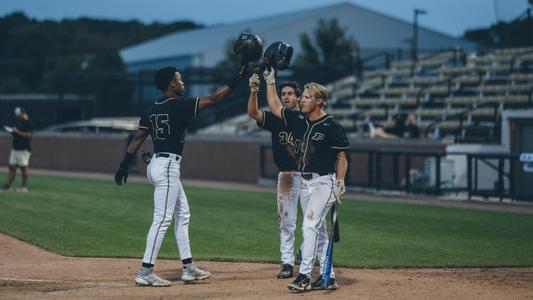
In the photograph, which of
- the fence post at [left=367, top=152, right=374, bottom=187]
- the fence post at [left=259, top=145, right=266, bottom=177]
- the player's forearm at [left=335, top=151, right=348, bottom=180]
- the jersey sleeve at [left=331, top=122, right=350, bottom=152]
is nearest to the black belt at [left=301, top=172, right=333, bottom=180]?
the player's forearm at [left=335, top=151, right=348, bottom=180]

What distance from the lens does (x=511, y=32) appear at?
32.2 meters

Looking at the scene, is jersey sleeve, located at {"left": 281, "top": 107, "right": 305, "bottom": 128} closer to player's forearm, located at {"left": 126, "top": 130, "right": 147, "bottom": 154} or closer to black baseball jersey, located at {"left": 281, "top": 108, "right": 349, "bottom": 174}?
black baseball jersey, located at {"left": 281, "top": 108, "right": 349, "bottom": 174}

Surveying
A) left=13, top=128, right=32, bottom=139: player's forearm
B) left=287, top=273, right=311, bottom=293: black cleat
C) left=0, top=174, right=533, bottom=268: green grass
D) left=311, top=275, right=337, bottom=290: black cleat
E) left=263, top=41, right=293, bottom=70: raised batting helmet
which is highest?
left=263, top=41, right=293, bottom=70: raised batting helmet

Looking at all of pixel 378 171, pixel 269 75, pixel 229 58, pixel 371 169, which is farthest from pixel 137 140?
pixel 229 58

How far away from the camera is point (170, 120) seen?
955cm

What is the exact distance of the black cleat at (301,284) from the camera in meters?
9.08

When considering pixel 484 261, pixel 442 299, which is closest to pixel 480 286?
pixel 442 299

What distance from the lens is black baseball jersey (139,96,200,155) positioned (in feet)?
31.3

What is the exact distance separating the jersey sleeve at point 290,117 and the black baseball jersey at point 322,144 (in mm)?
447

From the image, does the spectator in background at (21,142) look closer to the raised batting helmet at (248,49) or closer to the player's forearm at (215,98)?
the raised batting helmet at (248,49)

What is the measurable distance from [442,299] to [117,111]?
34312 millimetres

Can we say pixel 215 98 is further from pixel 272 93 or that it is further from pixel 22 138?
pixel 22 138

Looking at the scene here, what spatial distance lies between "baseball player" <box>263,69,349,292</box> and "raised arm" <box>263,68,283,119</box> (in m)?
0.59

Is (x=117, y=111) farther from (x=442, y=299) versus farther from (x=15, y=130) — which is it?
(x=442, y=299)
